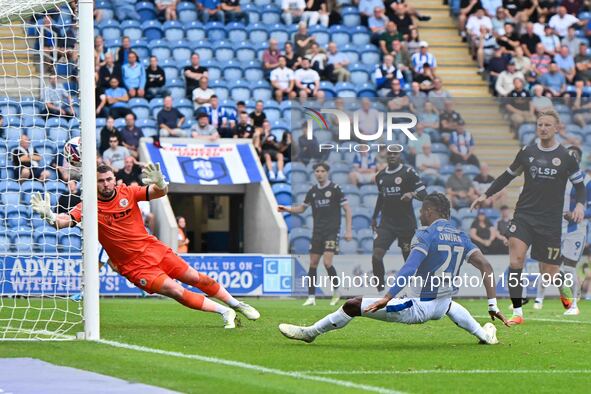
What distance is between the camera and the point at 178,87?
2927cm

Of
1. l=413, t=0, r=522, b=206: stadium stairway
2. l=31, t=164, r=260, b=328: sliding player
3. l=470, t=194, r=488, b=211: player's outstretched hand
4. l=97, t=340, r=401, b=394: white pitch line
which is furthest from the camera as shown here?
l=413, t=0, r=522, b=206: stadium stairway

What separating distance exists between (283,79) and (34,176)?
30.6ft

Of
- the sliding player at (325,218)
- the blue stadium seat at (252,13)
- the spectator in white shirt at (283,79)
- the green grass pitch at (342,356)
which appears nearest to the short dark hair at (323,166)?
the sliding player at (325,218)

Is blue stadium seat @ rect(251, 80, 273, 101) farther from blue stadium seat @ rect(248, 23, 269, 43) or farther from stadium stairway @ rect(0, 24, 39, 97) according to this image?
stadium stairway @ rect(0, 24, 39, 97)

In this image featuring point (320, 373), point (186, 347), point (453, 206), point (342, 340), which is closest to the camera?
point (320, 373)

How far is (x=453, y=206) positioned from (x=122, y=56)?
349 inches

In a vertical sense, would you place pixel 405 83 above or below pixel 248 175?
above

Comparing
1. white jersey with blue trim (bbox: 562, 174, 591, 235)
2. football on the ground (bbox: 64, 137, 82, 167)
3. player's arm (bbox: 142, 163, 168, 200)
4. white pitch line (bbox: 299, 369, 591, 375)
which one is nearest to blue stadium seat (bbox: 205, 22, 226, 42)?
white jersey with blue trim (bbox: 562, 174, 591, 235)

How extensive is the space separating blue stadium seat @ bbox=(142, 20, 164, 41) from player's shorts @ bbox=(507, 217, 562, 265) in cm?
1277

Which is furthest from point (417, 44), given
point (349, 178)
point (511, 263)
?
point (511, 263)

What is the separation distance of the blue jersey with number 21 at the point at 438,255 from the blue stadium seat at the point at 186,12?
19.4m

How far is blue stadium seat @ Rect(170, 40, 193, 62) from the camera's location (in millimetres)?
30141

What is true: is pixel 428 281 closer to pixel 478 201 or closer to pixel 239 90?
pixel 478 201

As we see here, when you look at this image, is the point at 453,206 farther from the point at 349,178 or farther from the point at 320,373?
the point at 320,373
